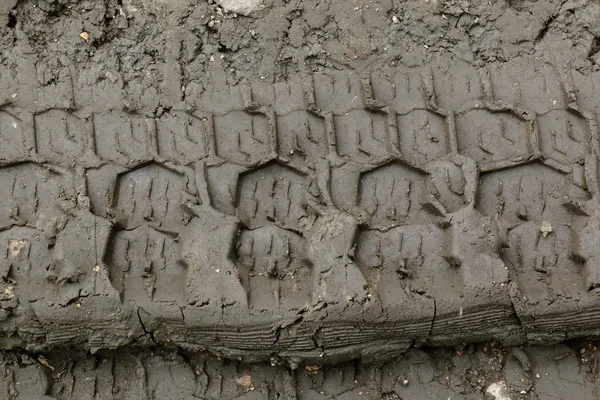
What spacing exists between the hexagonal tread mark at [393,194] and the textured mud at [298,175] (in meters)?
0.01

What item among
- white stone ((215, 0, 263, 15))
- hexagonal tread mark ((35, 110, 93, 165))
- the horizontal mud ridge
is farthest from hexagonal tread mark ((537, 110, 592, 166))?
hexagonal tread mark ((35, 110, 93, 165))

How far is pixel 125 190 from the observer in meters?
3.48

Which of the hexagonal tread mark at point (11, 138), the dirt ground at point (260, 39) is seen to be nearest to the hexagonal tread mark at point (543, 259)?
the dirt ground at point (260, 39)

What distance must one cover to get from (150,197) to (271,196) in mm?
537

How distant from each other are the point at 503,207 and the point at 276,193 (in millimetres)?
1023

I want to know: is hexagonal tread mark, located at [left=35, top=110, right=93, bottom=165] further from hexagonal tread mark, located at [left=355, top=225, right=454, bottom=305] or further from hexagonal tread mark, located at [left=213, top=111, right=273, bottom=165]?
hexagonal tread mark, located at [left=355, top=225, right=454, bottom=305]

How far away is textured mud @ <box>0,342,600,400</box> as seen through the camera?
356 centimetres

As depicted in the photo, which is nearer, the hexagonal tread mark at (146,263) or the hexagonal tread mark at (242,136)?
the hexagonal tread mark at (146,263)

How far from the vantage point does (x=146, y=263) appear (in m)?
3.36

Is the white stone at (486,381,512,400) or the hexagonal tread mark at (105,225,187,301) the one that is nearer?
the hexagonal tread mark at (105,225,187,301)

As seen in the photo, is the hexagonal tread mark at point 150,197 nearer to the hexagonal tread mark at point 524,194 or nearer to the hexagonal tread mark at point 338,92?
the hexagonal tread mark at point 338,92

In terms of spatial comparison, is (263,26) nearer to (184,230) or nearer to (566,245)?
(184,230)

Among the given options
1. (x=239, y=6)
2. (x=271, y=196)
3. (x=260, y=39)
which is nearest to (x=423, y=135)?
(x=271, y=196)

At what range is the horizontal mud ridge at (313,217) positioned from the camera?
3301 mm
